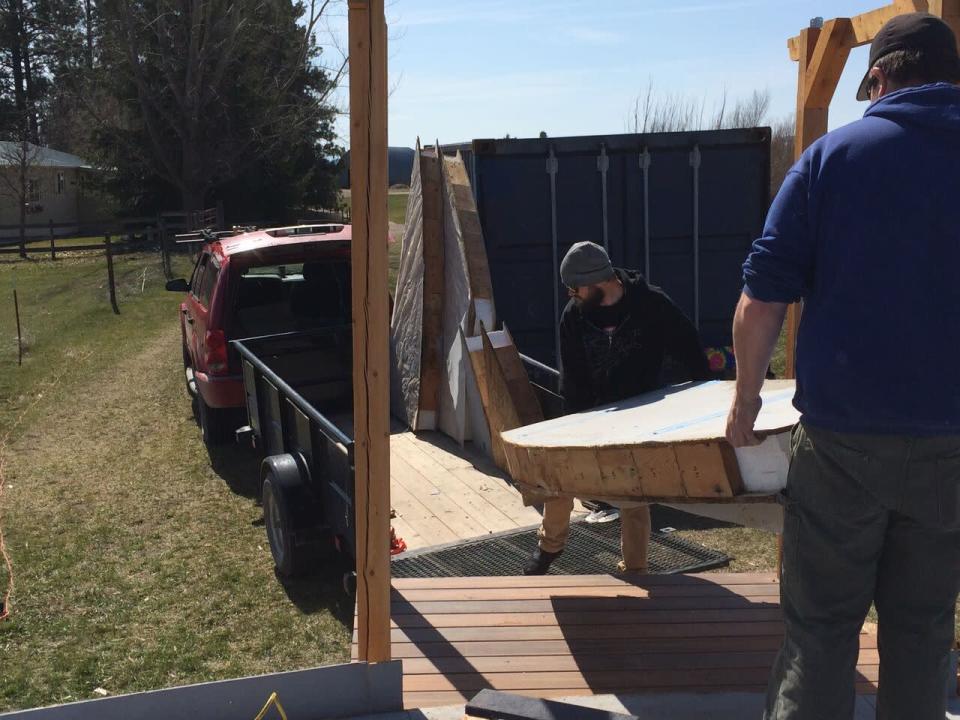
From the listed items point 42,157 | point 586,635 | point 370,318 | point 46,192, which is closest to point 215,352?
point 586,635

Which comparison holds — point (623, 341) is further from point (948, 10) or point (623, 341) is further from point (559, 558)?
point (948, 10)

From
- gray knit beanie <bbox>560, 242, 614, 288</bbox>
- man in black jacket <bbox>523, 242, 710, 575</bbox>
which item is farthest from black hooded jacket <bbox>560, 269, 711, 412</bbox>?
gray knit beanie <bbox>560, 242, 614, 288</bbox>

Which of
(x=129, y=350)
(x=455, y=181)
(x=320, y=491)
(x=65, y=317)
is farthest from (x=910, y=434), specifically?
(x=65, y=317)

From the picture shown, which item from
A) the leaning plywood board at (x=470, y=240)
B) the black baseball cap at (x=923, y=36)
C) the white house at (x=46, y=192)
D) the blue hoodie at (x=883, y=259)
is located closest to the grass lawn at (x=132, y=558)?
the leaning plywood board at (x=470, y=240)

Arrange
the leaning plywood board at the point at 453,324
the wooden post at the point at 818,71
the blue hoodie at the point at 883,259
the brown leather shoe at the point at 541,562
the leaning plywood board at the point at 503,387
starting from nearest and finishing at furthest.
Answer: the blue hoodie at the point at 883,259
the wooden post at the point at 818,71
the brown leather shoe at the point at 541,562
the leaning plywood board at the point at 503,387
the leaning plywood board at the point at 453,324

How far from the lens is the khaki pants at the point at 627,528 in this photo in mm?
4848

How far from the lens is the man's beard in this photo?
4.68m

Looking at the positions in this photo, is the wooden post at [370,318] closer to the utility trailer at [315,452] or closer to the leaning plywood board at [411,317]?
the utility trailer at [315,452]

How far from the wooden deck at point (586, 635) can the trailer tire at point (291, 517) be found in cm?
104

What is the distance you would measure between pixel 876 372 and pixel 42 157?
4853cm

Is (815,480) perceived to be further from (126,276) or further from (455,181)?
(126,276)

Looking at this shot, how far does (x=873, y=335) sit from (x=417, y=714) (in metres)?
2.06

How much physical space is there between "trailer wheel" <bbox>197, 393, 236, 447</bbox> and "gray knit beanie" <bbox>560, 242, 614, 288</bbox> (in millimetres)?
4941

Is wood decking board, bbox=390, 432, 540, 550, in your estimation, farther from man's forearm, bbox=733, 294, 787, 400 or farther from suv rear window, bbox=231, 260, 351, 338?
man's forearm, bbox=733, 294, 787, 400
